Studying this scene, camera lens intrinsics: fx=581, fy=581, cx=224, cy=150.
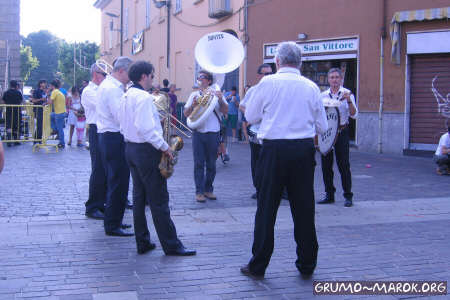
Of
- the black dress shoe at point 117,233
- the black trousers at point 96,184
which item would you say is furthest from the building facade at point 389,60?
the black dress shoe at point 117,233

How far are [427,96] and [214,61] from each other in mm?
7884

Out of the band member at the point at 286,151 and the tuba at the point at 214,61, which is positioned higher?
the tuba at the point at 214,61

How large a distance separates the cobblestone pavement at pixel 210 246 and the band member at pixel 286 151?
28cm

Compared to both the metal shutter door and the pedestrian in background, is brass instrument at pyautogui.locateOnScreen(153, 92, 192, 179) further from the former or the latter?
the pedestrian in background

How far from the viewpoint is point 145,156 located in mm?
5293

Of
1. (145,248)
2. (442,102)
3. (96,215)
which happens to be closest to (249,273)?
(145,248)

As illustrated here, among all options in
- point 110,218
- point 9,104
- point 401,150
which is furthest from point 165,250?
point 9,104

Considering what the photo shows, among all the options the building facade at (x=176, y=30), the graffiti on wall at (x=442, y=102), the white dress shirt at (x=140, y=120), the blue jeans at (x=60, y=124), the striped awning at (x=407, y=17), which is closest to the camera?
the white dress shirt at (x=140, y=120)

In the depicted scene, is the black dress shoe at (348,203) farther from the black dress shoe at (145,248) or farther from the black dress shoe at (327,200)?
the black dress shoe at (145,248)

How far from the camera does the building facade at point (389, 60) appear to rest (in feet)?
47.0

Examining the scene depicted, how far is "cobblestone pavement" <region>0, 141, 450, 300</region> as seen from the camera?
4.54m

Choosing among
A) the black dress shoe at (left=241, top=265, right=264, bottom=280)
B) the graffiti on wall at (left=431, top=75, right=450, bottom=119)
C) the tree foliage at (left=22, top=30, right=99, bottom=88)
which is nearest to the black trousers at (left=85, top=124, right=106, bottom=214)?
the black dress shoe at (left=241, top=265, right=264, bottom=280)

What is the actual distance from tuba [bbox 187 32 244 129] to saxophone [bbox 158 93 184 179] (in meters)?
2.02

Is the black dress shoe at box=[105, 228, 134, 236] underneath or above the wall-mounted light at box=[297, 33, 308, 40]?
underneath
